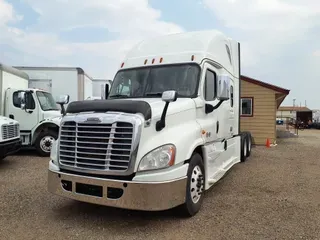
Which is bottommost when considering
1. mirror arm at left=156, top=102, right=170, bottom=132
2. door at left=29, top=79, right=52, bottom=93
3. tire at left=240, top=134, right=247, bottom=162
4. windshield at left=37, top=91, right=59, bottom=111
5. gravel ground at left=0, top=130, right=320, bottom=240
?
gravel ground at left=0, top=130, right=320, bottom=240

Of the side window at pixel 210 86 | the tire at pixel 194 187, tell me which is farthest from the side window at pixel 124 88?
the tire at pixel 194 187

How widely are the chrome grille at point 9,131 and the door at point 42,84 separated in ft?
13.0

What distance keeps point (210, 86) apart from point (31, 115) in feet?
24.6

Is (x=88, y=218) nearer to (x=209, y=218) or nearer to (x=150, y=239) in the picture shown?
(x=150, y=239)

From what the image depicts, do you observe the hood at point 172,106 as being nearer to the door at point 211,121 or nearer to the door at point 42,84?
the door at point 211,121

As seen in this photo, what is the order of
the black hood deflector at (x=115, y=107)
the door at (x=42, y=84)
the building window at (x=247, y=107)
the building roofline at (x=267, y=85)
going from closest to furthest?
the black hood deflector at (x=115, y=107) < the door at (x=42, y=84) < the building roofline at (x=267, y=85) < the building window at (x=247, y=107)

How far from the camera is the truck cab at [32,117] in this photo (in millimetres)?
10555

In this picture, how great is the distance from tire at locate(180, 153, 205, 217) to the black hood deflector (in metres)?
1.05

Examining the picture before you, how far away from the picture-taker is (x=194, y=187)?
4.55 m

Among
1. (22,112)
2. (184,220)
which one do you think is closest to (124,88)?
(184,220)

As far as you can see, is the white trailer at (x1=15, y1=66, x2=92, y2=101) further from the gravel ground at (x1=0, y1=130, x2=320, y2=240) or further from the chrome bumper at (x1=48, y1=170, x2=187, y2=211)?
the chrome bumper at (x1=48, y1=170, x2=187, y2=211)

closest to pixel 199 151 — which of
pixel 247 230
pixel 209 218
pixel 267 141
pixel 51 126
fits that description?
pixel 209 218

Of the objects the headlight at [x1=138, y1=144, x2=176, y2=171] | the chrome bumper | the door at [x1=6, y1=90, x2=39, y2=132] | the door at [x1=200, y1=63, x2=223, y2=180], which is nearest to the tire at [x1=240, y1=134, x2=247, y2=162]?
the door at [x1=200, y1=63, x2=223, y2=180]

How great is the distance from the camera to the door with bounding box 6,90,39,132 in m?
10.7
